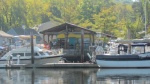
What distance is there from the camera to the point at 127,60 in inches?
2050

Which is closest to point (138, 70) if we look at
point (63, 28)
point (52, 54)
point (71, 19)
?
point (52, 54)

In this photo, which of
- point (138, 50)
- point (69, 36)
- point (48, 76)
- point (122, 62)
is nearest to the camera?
point (48, 76)

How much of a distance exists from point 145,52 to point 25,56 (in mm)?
15491

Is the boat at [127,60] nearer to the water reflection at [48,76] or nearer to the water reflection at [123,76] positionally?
the water reflection at [123,76]

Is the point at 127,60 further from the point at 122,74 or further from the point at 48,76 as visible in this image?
the point at 48,76

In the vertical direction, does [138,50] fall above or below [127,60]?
above

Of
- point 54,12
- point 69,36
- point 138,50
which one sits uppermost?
point 54,12

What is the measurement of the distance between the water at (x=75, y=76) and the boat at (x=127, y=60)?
2.03 metres

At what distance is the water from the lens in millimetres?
39312

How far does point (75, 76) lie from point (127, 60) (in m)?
11.0

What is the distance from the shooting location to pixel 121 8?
157250mm

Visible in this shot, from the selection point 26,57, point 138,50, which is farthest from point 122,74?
point 26,57

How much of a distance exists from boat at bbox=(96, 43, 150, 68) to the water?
2028 mm

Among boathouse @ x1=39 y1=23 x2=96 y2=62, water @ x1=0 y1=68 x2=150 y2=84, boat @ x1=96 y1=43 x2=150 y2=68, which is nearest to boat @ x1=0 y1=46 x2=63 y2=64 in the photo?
water @ x1=0 y1=68 x2=150 y2=84
